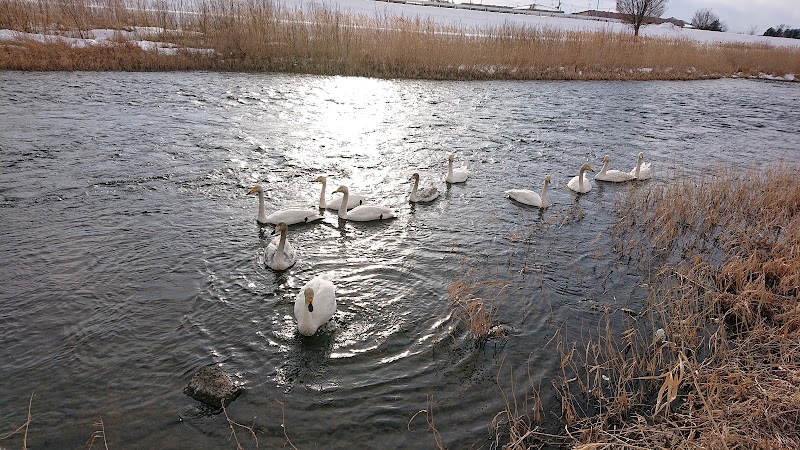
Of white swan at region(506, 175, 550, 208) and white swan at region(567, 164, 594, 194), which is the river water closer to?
white swan at region(506, 175, 550, 208)

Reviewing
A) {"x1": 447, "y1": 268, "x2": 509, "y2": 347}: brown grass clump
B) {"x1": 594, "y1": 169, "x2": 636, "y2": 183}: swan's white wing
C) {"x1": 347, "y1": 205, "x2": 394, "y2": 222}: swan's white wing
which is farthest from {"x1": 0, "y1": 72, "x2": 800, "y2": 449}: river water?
{"x1": 594, "y1": 169, "x2": 636, "y2": 183}: swan's white wing

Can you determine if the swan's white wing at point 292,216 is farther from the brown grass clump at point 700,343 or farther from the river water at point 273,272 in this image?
the brown grass clump at point 700,343

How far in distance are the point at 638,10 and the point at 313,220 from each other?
41.3 metres

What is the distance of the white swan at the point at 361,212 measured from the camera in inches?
354

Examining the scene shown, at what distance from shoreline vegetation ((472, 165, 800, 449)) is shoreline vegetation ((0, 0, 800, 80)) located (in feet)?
59.1

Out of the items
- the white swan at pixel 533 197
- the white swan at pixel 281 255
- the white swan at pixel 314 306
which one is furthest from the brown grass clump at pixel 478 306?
the white swan at pixel 533 197

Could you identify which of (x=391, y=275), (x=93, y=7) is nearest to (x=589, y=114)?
(x=391, y=275)

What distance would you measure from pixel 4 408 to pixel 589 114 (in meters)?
19.5

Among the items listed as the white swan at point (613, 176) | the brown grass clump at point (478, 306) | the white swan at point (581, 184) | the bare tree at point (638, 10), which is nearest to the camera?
the brown grass clump at point (478, 306)

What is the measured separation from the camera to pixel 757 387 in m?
4.61

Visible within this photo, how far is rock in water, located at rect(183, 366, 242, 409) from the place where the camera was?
4.69 metres

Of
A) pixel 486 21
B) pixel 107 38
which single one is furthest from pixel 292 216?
pixel 486 21

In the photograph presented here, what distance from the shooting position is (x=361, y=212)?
898 cm

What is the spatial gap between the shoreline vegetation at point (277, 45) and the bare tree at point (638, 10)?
12.7 meters
